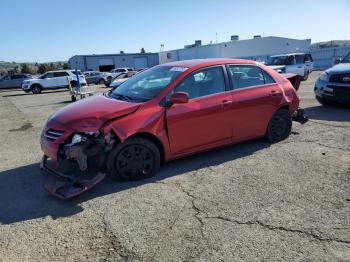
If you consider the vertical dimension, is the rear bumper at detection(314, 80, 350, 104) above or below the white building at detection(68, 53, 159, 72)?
below

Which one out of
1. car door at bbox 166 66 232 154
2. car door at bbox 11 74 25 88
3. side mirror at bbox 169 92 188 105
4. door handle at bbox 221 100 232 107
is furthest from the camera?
car door at bbox 11 74 25 88

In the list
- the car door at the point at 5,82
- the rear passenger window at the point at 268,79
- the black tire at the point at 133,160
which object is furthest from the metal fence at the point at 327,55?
the black tire at the point at 133,160

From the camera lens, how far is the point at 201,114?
5.39 metres

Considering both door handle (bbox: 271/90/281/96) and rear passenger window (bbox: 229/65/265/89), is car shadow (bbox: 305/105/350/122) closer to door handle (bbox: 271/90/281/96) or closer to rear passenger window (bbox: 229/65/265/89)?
door handle (bbox: 271/90/281/96)

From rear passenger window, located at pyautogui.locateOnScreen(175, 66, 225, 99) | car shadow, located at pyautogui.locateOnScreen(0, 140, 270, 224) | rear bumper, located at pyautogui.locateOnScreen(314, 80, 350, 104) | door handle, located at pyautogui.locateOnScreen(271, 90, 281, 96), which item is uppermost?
rear passenger window, located at pyautogui.locateOnScreen(175, 66, 225, 99)

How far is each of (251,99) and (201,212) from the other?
104 inches

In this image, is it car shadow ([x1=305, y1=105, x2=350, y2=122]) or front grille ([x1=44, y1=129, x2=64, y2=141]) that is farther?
car shadow ([x1=305, y1=105, x2=350, y2=122])

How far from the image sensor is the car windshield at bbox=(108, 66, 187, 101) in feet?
17.6

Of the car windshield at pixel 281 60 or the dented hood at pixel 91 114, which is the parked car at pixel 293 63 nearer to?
the car windshield at pixel 281 60

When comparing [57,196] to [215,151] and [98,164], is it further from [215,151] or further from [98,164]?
[215,151]

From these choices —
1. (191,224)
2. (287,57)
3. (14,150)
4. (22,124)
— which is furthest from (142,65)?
(191,224)

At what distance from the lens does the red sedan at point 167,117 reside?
481 cm

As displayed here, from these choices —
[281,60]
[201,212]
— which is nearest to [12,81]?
[281,60]

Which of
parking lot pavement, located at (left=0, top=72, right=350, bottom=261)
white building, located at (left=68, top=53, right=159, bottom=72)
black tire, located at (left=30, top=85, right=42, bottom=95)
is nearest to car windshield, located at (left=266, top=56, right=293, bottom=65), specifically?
parking lot pavement, located at (left=0, top=72, right=350, bottom=261)
